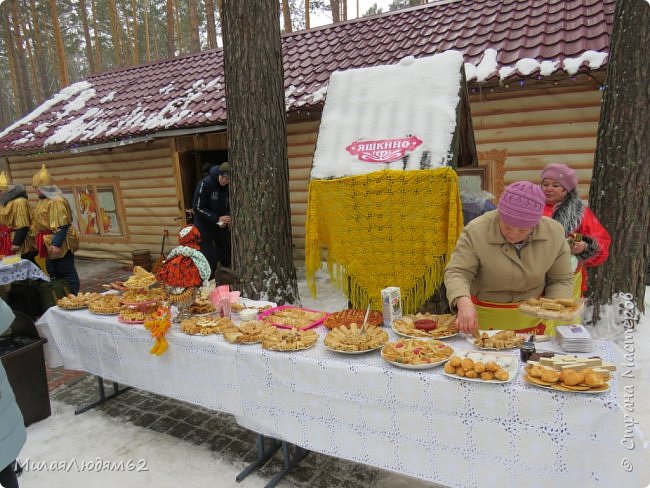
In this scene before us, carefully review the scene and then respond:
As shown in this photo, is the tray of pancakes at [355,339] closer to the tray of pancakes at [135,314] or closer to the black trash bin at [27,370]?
the tray of pancakes at [135,314]

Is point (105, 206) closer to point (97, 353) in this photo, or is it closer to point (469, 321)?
point (97, 353)

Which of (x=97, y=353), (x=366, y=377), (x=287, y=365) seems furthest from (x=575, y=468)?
(x=97, y=353)

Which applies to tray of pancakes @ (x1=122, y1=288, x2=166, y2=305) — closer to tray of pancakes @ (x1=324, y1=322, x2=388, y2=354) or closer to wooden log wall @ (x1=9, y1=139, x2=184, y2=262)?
A: tray of pancakes @ (x1=324, y1=322, x2=388, y2=354)

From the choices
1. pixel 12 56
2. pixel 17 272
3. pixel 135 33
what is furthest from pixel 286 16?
pixel 17 272

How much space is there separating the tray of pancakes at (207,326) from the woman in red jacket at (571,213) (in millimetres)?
2442

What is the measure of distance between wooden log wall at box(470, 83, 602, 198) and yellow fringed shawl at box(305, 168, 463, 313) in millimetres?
3656

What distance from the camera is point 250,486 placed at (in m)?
2.86

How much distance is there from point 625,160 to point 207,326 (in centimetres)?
411

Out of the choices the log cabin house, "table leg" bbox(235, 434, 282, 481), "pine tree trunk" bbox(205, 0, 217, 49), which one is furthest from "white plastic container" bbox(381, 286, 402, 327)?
"pine tree trunk" bbox(205, 0, 217, 49)

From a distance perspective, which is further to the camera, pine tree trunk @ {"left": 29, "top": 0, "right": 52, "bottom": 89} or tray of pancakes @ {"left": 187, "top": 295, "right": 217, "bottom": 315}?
pine tree trunk @ {"left": 29, "top": 0, "right": 52, "bottom": 89}

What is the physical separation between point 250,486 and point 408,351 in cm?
146

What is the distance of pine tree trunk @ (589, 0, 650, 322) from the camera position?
161 inches

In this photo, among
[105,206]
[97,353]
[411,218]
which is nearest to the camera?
[411,218]

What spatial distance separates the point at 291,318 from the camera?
123 inches
